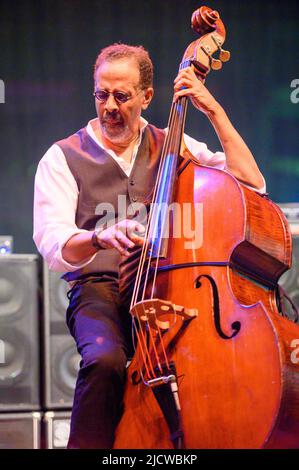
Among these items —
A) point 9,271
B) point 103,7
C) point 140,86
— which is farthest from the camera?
point 103,7

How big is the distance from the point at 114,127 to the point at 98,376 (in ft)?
2.37

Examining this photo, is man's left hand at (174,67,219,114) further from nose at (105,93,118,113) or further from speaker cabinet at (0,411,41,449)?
speaker cabinet at (0,411,41,449)

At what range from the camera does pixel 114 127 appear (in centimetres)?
208

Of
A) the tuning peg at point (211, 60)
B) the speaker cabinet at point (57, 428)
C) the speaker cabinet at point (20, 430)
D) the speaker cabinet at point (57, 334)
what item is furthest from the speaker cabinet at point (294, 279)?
the tuning peg at point (211, 60)

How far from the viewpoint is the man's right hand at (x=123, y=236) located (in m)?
1.68

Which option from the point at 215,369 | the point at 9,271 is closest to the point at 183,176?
the point at 215,369

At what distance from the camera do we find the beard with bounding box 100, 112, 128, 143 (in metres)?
2.05

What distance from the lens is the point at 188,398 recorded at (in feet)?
5.19

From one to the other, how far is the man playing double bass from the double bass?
2.9 inches

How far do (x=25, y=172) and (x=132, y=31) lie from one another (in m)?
0.86

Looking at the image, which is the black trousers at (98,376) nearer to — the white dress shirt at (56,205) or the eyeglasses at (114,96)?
the white dress shirt at (56,205)

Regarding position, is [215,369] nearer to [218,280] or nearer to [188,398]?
[188,398]

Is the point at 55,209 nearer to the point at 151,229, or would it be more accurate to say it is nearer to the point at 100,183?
the point at 100,183

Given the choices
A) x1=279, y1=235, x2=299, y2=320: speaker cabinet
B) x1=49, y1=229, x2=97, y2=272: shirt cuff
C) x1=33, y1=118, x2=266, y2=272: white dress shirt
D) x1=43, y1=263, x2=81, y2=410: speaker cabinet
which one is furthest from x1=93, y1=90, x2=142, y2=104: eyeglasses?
x1=279, y1=235, x2=299, y2=320: speaker cabinet
